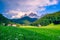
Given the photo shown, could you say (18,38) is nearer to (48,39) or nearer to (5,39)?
(5,39)

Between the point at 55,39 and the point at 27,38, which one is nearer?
the point at 27,38

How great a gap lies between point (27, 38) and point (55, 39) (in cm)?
364

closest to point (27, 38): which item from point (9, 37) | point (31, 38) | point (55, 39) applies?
point (31, 38)

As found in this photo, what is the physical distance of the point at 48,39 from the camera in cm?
1933

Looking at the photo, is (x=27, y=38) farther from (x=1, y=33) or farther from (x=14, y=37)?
(x=1, y=33)

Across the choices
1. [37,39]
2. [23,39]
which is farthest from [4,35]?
[37,39]

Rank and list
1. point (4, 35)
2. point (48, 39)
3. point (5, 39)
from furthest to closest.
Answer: point (48, 39) < point (4, 35) < point (5, 39)

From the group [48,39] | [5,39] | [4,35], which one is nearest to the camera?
[5,39]

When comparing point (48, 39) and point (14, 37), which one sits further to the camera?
point (48, 39)

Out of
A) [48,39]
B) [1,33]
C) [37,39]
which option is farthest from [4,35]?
[48,39]

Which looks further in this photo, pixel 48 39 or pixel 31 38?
pixel 48 39

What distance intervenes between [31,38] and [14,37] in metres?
1.71

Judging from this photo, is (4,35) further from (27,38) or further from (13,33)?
(27,38)

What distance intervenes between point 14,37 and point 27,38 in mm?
1281
